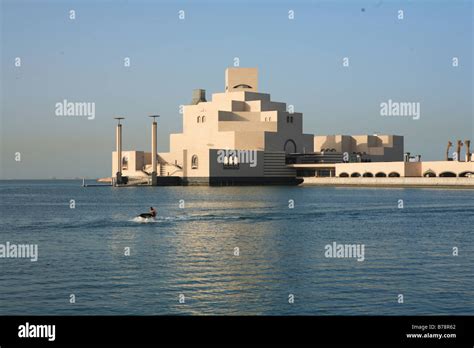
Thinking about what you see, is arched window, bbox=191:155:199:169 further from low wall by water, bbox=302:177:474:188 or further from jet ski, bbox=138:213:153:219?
jet ski, bbox=138:213:153:219

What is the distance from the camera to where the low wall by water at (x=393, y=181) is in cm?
13075

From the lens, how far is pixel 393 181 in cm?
13888

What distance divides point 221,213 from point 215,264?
33.6 meters

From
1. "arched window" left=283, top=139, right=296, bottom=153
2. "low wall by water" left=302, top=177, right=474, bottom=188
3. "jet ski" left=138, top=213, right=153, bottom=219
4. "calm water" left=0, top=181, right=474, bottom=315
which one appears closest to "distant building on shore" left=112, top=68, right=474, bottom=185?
"arched window" left=283, top=139, right=296, bottom=153

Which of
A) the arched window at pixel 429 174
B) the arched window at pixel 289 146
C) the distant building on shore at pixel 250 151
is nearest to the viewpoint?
the arched window at pixel 429 174

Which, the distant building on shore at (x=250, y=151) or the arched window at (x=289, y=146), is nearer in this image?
the distant building on shore at (x=250, y=151)

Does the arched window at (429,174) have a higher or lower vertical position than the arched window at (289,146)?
lower

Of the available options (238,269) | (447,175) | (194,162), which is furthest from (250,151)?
(238,269)

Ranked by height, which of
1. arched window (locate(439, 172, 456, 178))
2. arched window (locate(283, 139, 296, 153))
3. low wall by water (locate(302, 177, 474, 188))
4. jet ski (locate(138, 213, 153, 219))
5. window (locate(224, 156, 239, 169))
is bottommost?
jet ski (locate(138, 213, 153, 219))

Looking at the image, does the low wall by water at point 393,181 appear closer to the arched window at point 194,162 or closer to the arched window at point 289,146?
the arched window at point 289,146

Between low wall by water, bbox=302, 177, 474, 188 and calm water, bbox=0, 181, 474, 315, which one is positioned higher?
low wall by water, bbox=302, 177, 474, 188

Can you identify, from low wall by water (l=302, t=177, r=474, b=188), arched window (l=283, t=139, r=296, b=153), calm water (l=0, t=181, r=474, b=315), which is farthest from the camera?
arched window (l=283, t=139, r=296, b=153)

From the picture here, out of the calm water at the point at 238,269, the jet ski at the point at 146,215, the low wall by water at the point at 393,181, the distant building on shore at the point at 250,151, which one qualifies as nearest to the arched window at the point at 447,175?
the distant building on shore at the point at 250,151

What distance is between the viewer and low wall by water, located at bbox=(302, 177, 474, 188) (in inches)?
5148
